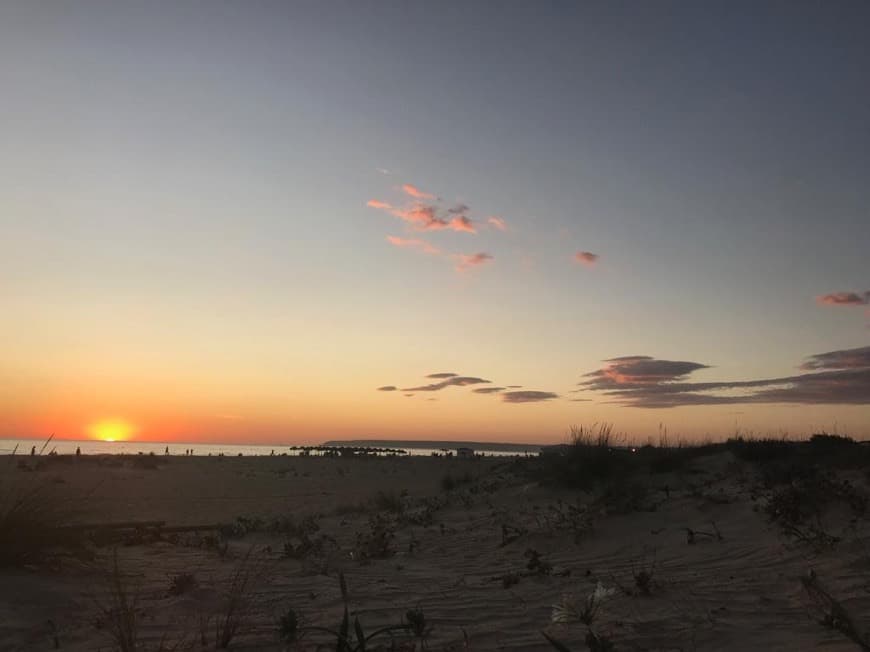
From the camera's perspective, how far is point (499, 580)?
7.14 m

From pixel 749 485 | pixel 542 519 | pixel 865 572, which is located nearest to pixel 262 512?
pixel 542 519

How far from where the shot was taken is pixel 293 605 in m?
6.14

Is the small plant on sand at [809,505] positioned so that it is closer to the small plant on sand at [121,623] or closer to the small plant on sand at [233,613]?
the small plant on sand at [233,613]

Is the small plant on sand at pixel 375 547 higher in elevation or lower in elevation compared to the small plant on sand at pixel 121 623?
lower

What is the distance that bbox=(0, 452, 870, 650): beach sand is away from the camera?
4926 millimetres

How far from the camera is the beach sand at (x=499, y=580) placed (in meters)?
4.93

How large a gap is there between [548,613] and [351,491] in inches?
788

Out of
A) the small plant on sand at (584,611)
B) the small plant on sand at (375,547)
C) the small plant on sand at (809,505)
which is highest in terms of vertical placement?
the small plant on sand at (809,505)

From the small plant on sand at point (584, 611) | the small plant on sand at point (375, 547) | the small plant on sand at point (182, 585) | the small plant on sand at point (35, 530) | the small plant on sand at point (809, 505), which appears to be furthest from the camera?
the small plant on sand at point (375, 547)

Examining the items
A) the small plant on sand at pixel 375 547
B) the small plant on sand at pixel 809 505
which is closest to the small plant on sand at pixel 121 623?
the small plant on sand at pixel 375 547

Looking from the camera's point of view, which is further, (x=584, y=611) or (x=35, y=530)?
(x=35, y=530)

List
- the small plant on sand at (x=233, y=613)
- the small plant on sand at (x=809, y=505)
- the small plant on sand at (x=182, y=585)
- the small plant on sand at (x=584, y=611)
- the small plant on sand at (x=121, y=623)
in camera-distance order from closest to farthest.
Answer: the small plant on sand at (x=121, y=623), the small plant on sand at (x=233, y=613), the small plant on sand at (x=584, y=611), the small plant on sand at (x=182, y=585), the small plant on sand at (x=809, y=505)

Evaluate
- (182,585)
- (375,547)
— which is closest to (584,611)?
(182,585)

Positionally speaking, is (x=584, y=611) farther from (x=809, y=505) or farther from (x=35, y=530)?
(x=35, y=530)
